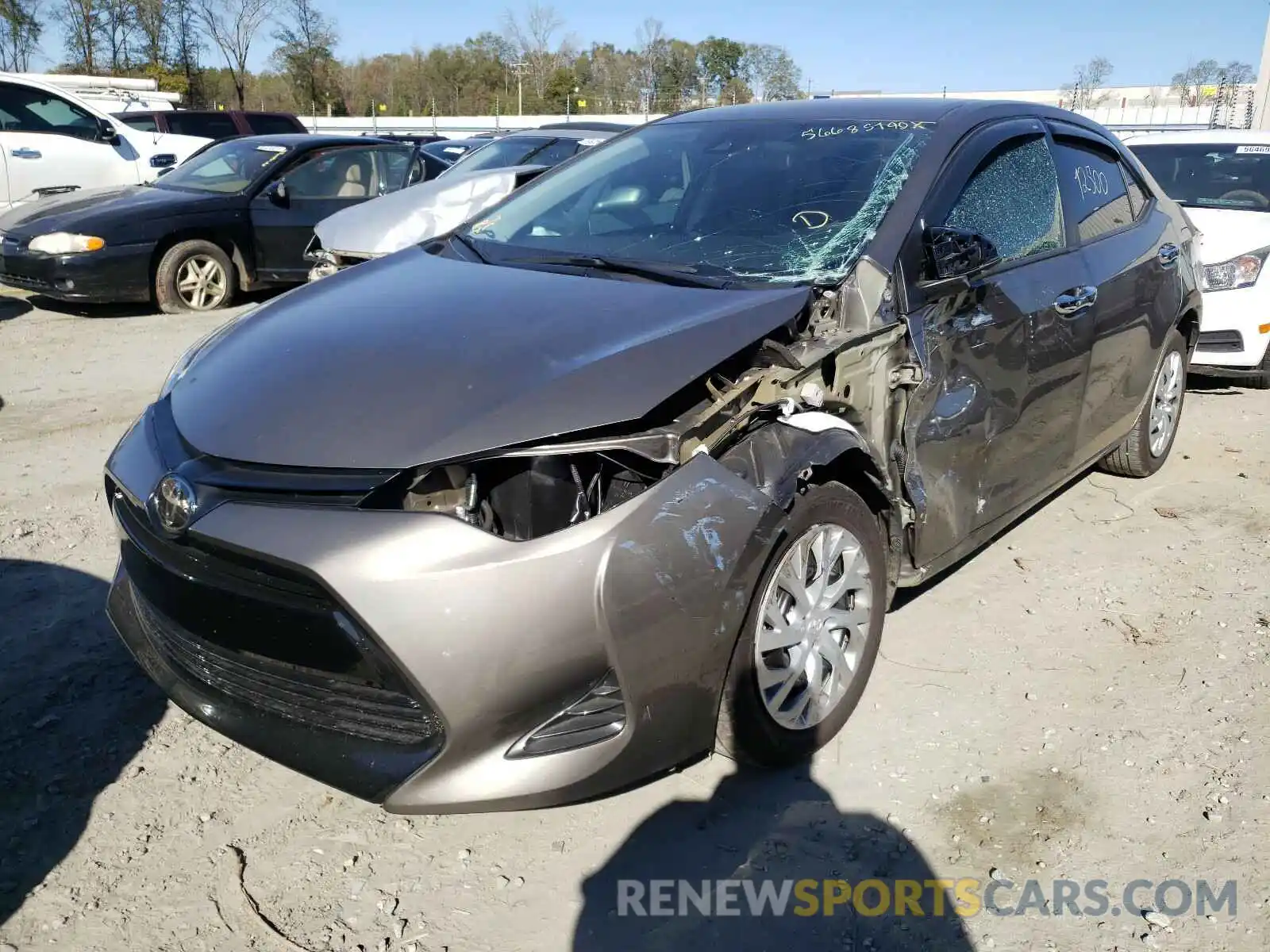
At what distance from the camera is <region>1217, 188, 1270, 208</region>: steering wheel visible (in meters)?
7.15

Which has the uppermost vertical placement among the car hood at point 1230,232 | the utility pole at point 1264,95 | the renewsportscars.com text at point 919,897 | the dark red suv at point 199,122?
the utility pole at point 1264,95

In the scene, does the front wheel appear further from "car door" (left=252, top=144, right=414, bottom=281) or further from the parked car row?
"car door" (left=252, top=144, right=414, bottom=281)

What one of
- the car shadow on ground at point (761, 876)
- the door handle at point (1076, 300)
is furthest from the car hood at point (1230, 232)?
the car shadow on ground at point (761, 876)

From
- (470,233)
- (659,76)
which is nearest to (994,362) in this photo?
(470,233)

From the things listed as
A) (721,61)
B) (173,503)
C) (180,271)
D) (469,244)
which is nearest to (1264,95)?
(180,271)

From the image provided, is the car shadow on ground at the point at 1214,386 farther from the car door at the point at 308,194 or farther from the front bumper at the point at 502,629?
the car door at the point at 308,194

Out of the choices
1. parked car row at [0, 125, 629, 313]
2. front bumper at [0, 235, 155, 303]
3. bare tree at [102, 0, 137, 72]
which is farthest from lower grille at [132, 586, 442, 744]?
bare tree at [102, 0, 137, 72]

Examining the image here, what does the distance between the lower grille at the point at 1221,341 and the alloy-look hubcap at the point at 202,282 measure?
24.7 ft

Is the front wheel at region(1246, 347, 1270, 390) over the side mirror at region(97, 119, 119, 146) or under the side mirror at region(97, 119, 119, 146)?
under

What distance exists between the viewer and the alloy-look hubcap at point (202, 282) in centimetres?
863

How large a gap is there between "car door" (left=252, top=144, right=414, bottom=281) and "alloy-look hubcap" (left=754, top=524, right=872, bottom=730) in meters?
7.47

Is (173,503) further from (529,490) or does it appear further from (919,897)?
(919,897)

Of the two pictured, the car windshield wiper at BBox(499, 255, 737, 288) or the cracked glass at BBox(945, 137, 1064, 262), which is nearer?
the car windshield wiper at BBox(499, 255, 737, 288)

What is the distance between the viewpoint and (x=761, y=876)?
7.90 ft
